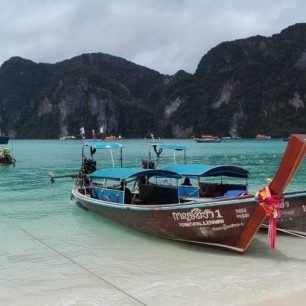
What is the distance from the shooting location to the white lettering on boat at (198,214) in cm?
1012

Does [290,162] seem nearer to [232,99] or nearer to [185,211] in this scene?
[185,211]

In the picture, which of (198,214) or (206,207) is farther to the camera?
(198,214)

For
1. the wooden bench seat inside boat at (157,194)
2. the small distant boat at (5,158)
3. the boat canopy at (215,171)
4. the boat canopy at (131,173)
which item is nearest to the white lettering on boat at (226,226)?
the boat canopy at (131,173)

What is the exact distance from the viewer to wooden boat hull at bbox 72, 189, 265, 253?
32.3 feet

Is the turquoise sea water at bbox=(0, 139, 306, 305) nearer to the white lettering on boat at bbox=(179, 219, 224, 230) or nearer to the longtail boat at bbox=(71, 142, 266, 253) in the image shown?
the longtail boat at bbox=(71, 142, 266, 253)

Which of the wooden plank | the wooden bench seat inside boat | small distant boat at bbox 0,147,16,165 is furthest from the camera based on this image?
small distant boat at bbox 0,147,16,165

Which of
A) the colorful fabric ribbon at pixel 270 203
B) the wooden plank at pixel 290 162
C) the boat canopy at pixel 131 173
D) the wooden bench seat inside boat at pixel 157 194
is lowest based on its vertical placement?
the wooden bench seat inside boat at pixel 157 194

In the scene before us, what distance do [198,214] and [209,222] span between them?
304 millimetres

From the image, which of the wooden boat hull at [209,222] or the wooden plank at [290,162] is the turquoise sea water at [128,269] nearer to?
the wooden boat hull at [209,222]

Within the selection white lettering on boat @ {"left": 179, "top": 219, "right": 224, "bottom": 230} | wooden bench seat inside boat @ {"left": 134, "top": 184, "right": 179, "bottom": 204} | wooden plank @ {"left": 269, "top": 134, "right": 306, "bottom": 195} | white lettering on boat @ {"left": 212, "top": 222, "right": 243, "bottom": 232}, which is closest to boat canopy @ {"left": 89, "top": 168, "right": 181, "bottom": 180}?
wooden bench seat inside boat @ {"left": 134, "top": 184, "right": 179, "bottom": 204}

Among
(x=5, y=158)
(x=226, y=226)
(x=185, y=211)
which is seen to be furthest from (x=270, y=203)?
(x=5, y=158)

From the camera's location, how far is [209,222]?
10258 millimetres

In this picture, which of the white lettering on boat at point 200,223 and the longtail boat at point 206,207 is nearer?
the longtail boat at point 206,207

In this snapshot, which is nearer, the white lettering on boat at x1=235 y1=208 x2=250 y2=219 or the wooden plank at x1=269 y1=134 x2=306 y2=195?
the wooden plank at x1=269 y1=134 x2=306 y2=195
